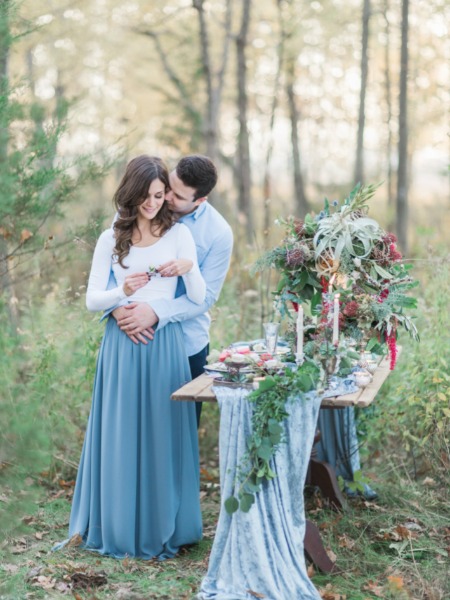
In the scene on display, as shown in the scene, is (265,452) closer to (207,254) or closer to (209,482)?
(207,254)

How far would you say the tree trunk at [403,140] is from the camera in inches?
445

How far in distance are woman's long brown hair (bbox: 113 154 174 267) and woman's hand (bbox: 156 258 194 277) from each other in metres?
0.21

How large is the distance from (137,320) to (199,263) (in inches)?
22.1

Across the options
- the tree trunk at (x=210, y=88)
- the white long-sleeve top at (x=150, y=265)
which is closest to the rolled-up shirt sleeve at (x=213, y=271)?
the white long-sleeve top at (x=150, y=265)

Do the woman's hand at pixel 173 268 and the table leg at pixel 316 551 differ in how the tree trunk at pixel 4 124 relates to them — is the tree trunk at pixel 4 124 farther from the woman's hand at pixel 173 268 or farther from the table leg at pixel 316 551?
the table leg at pixel 316 551

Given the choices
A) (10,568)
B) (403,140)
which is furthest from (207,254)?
(403,140)

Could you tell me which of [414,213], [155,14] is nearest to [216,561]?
[155,14]

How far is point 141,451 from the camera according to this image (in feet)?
13.4

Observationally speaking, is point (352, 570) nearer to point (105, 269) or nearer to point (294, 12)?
point (105, 269)

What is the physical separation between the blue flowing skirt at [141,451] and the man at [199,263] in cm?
10

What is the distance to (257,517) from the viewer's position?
3.44m

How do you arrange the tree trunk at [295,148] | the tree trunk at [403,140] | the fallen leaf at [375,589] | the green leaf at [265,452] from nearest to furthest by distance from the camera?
the green leaf at [265,452] < the fallen leaf at [375,589] < the tree trunk at [403,140] < the tree trunk at [295,148]

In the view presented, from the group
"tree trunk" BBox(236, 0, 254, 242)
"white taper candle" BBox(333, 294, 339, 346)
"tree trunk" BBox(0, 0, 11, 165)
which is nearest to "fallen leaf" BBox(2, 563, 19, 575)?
"white taper candle" BBox(333, 294, 339, 346)

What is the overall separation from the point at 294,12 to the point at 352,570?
12.2 m
